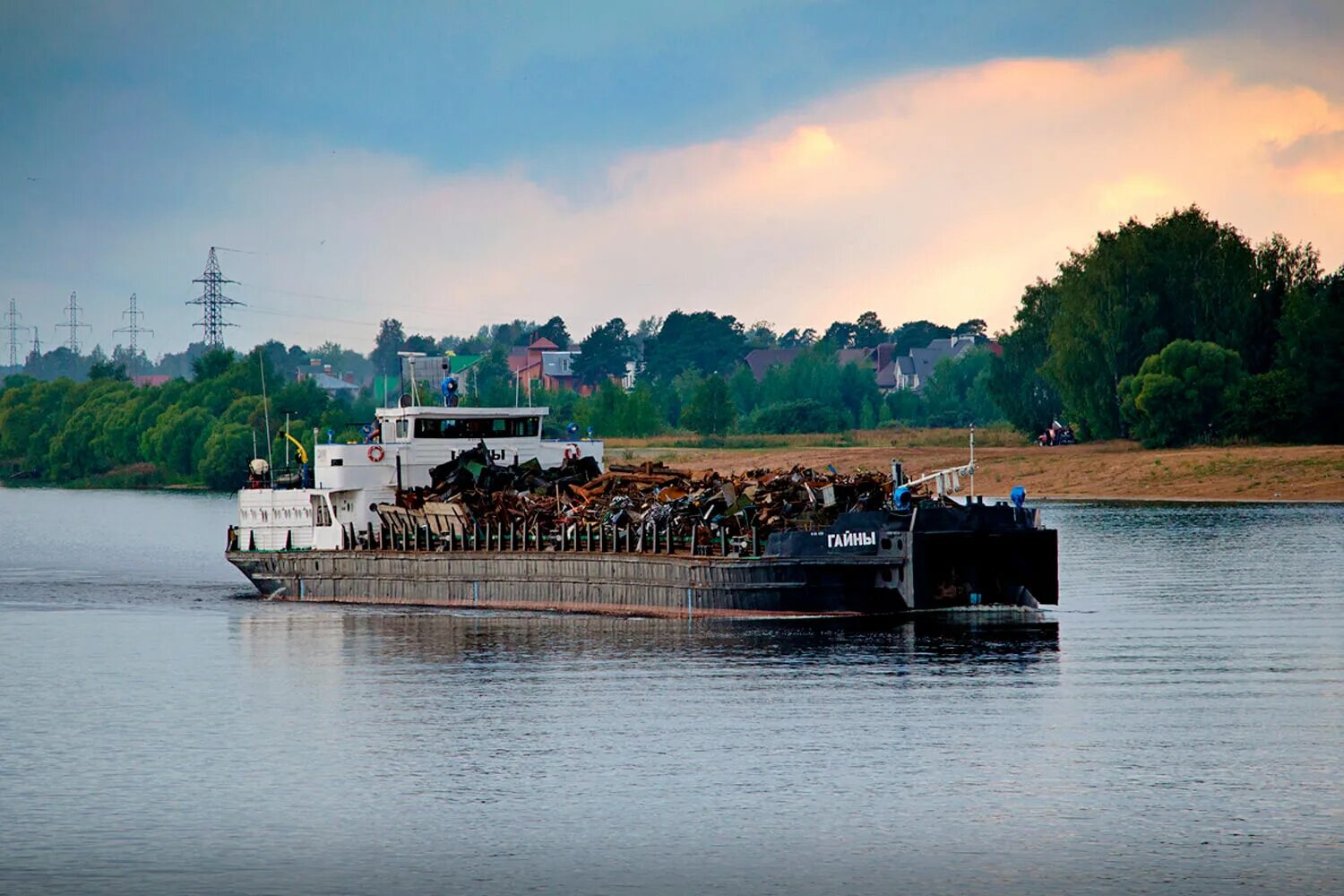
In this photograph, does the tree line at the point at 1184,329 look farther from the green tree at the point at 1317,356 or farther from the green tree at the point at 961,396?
the green tree at the point at 961,396

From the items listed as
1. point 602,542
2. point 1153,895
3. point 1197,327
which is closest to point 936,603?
point 602,542

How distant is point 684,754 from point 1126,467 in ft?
259

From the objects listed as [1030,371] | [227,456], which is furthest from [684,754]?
[227,456]

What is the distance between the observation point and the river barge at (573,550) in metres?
40.6

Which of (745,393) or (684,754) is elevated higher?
(745,393)

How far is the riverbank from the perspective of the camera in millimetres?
93875

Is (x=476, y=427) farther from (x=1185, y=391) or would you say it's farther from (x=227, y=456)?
(x=227, y=456)

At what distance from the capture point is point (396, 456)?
175 feet

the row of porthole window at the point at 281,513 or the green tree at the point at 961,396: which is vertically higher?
the green tree at the point at 961,396

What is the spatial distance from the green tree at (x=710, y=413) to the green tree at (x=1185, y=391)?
4830cm

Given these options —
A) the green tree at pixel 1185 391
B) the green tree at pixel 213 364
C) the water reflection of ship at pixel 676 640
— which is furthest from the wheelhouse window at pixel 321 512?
the green tree at pixel 213 364

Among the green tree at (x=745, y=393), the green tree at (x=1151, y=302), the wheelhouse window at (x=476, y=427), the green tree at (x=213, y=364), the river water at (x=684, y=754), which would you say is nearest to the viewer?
the river water at (x=684, y=754)

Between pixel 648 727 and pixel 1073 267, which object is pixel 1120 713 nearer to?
pixel 648 727

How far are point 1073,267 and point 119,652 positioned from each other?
84.0 m
